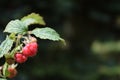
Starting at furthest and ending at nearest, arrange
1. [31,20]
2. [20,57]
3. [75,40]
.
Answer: [75,40] < [31,20] < [20,57]

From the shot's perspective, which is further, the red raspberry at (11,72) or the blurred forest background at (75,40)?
the blurred forest background at (75,40)

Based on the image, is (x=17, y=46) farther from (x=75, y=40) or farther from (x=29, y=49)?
(x=75, y=40)

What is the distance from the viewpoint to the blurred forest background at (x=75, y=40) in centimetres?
389

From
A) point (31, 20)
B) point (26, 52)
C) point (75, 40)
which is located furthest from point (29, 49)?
point (75, 40)

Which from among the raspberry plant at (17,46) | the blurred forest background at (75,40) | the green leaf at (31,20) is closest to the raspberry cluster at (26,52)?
the raspberry plant at (17,46)

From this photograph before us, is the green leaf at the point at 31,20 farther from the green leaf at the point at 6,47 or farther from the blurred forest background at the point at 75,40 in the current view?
the blurred forest background at the point at 75,40

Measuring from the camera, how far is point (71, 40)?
4848mm

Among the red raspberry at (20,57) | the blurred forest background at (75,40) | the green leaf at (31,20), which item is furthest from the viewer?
the blurred forest background at (75,40)

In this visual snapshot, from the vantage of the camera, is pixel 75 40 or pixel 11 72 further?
pixel 75 40

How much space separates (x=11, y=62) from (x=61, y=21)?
10.9 feet

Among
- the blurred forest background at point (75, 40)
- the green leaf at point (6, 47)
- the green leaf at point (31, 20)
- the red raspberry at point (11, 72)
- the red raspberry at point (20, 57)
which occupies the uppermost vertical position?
the blurred forest background at point (75, 40)

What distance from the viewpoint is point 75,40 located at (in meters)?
4.87

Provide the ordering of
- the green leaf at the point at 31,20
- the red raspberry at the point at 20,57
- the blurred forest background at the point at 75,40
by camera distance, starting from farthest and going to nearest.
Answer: the blurred forest background at the point at 75,40 → the green leaf at the point at 31,20 → the red raspberry at the point at 20,57

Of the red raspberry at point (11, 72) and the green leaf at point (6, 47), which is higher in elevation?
the green leaf at point (6, 47)
